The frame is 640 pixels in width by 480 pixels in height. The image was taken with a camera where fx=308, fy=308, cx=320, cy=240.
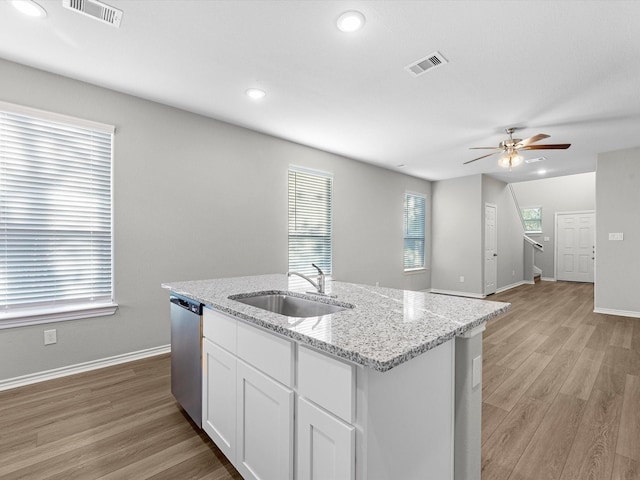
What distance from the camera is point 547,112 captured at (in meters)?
3.47

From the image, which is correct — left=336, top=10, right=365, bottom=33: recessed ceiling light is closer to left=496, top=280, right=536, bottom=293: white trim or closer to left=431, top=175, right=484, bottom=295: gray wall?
left=431, top=175, right=484, bottom=295: gray wall

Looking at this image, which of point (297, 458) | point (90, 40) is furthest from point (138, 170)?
point (297, 458)

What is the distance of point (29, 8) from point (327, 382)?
2877 mm

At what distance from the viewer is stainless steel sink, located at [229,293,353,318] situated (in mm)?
1835

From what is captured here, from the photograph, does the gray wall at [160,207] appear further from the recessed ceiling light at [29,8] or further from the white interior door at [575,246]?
the white interior door at [575,246]

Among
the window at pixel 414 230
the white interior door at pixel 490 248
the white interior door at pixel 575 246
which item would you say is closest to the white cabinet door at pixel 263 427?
the window at pixel 414 230

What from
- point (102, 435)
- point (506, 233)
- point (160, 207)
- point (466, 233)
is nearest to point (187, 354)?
point (102, 435)

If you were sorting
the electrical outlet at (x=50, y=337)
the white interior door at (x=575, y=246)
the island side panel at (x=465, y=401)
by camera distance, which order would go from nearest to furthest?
the island side panel at (x=465, y=401), the electrical outlet at (x=50, y=337), the white interior door at (x=575, y=246)

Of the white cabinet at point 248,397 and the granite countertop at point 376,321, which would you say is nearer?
the granite countertop at point 376,321

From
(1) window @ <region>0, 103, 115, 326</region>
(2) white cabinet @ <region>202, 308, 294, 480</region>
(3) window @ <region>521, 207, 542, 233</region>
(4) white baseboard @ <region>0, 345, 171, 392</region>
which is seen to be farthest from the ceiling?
(3) window @ <region>521, 207, 542, 233</region>

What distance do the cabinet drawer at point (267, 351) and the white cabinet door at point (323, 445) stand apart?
5.4 inches

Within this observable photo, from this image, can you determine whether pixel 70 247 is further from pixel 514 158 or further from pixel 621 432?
pixel 514 158

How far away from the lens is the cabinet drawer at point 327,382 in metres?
0.96

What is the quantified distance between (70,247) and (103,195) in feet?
1.85
